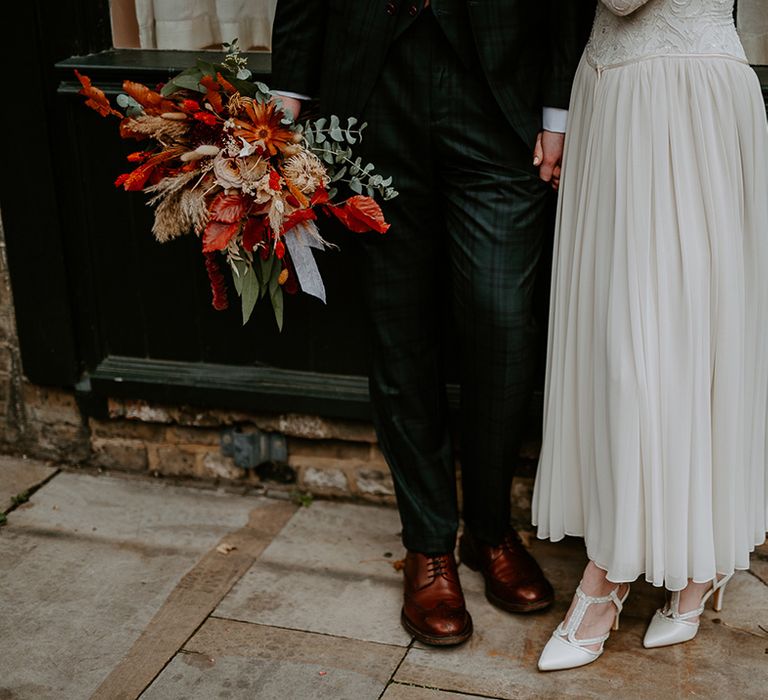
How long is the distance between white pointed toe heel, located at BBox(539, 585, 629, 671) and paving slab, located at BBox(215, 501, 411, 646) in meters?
0.38

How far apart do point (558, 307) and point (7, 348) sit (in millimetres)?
2033

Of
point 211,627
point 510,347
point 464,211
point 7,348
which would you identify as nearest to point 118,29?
point 7,348

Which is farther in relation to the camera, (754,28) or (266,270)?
(754,28)

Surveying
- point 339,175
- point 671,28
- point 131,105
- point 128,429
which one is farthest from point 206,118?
point 128,429

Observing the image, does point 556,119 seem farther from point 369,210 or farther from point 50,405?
point 50,405

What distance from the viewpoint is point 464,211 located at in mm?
2682

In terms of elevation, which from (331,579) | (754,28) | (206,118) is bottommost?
(331,579)

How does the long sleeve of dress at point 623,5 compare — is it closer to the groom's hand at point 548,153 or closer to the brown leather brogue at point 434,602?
the groom's hand at point 548,153

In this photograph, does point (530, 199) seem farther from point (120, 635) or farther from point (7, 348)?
point (7, 348)

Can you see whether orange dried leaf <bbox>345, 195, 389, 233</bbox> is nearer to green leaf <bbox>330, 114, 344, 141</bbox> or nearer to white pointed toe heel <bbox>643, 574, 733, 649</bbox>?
green leaf <bbox>330, 114, 344, 141</bbox>

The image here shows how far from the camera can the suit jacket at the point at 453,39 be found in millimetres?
2506

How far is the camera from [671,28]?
2.40m

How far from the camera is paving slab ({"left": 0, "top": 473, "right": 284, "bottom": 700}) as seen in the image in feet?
9.07

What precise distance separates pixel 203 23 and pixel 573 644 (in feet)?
7.06
